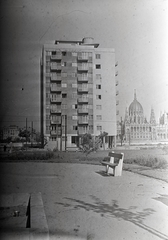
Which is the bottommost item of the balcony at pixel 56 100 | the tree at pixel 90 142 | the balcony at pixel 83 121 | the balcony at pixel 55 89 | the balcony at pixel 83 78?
the tree at pixel 90 142

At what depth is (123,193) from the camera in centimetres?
236

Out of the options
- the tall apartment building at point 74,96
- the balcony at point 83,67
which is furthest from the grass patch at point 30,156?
the balcony at point 83,67

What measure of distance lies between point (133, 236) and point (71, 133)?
1097mm

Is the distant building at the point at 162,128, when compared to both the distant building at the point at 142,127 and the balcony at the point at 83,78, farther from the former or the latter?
the balcony at the point at 83,78

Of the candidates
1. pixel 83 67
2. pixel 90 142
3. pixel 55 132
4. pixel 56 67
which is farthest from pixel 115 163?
pixel 56 67

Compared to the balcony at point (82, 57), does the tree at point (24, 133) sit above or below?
below

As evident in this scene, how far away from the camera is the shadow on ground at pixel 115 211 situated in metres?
2.18

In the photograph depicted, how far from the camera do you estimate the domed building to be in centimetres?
248

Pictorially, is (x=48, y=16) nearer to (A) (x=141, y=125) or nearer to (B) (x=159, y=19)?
(B) (x=159, y=19)

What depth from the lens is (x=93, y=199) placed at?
2312mm

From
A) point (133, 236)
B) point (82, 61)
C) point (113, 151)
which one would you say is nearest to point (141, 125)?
point (113, 151)

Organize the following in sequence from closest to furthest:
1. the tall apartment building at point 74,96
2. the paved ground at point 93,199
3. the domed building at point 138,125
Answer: the paved ground at point 93,199
the tall apartment building at point 74,96
the domed building at point 138,125

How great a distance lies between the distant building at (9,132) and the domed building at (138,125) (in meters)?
1.12

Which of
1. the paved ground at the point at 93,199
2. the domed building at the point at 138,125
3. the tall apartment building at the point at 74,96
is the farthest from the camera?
the domed building at the point at 138,125
